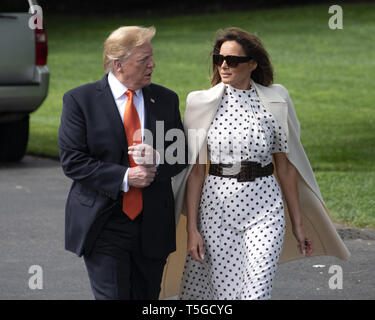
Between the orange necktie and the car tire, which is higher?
the orange necktie

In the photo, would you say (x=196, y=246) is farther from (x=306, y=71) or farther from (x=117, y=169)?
(x=306, y=71)

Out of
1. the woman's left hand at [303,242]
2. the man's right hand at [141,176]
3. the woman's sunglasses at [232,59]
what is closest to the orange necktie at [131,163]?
the man's right hand at [141,176]

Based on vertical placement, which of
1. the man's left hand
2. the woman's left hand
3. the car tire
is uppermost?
the man's left hand

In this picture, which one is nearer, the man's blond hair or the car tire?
the man's blond hair

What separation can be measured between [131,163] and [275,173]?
38.3 inches

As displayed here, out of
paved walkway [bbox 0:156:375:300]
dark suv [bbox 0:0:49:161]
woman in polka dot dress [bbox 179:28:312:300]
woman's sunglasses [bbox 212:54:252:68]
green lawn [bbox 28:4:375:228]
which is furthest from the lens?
green lawn [bbox 28:4:375:228]

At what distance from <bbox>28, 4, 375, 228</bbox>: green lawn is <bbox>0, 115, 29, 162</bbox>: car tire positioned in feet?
3.69

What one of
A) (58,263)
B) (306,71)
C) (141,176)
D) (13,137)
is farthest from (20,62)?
(306,71)

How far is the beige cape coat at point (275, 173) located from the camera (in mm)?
5199

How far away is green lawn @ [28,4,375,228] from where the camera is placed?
12141 mm

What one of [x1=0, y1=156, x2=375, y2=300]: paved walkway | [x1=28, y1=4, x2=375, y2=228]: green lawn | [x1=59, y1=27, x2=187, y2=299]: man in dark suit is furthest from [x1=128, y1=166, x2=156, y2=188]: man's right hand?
[x1=0, y1=156, x2=375, y2=300]: paved walkway

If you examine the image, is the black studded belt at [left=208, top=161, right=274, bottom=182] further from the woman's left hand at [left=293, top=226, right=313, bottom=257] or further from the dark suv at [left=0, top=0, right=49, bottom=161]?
the dark suv at [left=0, top=0, right=49, bottom=161]

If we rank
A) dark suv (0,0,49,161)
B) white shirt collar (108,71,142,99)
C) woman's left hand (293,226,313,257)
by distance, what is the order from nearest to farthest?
white shirt collar (108,71,142,99), woman's left hand (293,226,313,257), dark suv (0,0,49,161)
